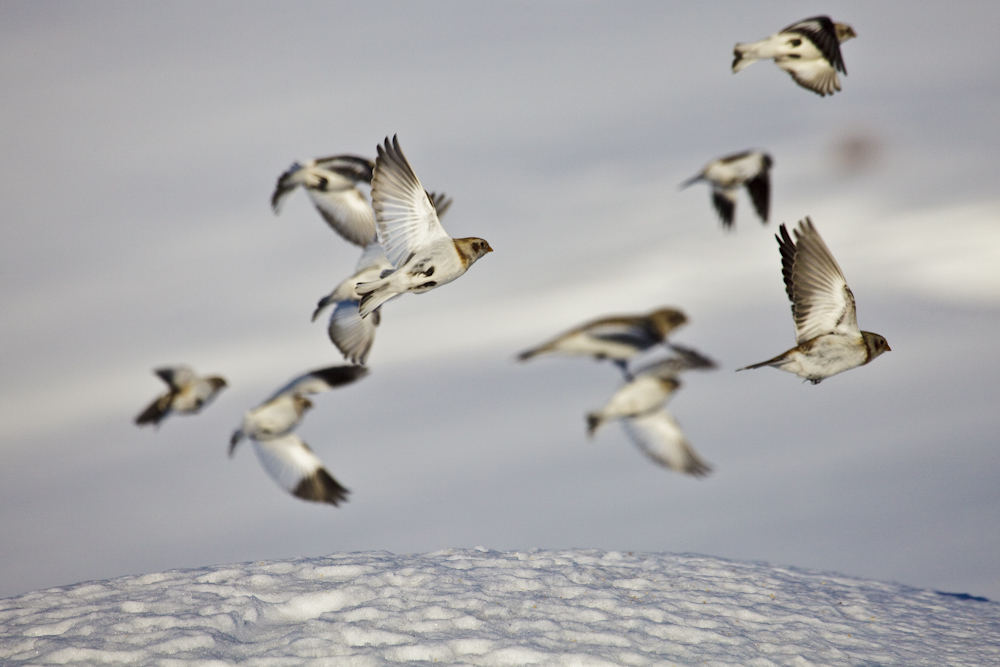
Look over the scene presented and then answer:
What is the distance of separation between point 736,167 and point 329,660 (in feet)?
33.4

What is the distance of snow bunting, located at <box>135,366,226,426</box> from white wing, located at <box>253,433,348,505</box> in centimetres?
115

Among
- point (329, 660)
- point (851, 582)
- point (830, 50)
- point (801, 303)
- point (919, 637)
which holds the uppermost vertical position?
point (830, 50)

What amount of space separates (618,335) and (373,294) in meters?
2.70

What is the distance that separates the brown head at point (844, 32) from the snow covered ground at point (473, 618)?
769 centimetres

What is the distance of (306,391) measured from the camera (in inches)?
489

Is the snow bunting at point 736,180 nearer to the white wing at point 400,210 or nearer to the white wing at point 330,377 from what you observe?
the white wing at point 330,377

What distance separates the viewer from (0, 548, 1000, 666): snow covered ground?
28.3 feet

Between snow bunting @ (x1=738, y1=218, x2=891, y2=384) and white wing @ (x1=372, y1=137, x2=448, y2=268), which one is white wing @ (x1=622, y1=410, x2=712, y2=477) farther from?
white wing @ (x1=372, y1=137, x2=448, y2=268)

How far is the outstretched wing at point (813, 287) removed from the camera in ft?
28.0

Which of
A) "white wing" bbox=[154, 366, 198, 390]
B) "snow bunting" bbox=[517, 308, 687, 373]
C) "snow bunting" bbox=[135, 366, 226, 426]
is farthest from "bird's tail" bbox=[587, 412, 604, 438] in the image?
"white wing" bbox=[154, 366, 198, 390]

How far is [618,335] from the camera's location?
9.55m

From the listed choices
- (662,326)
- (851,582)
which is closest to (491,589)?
(662,326)

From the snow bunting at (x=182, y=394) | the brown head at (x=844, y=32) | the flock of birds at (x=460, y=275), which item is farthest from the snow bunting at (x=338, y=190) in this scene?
the brown head at (x=844, y=32)

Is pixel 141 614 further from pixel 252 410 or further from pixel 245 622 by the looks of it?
pixel 252 410
